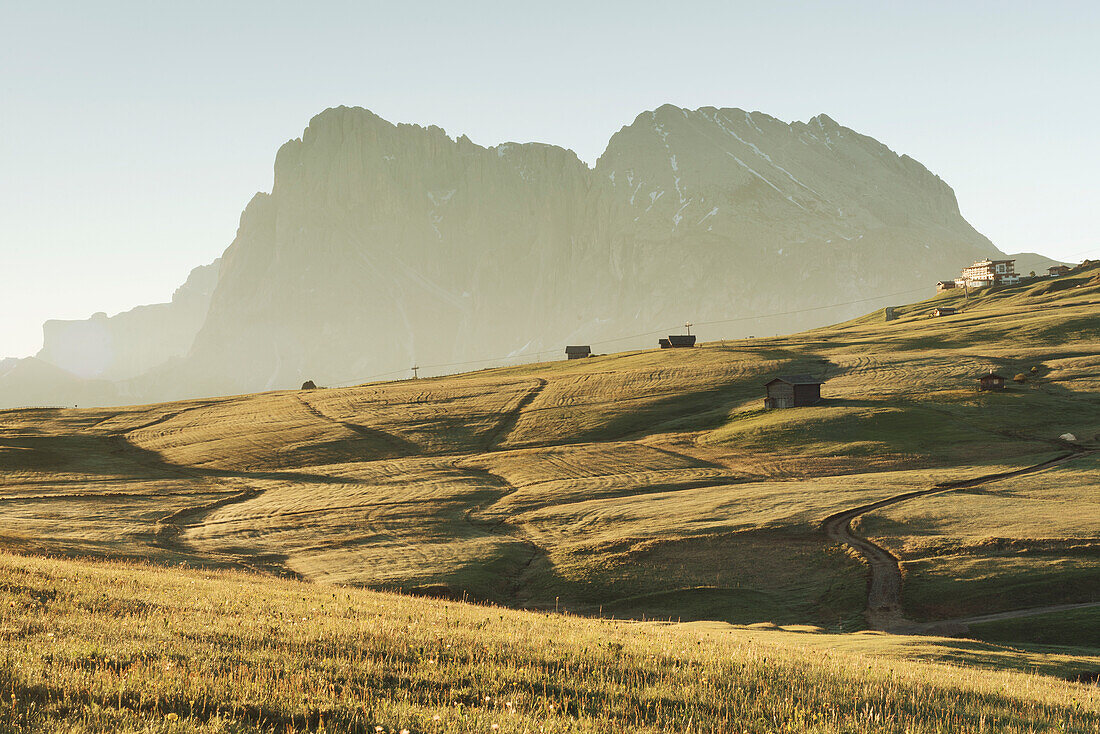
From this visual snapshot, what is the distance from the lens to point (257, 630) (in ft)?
59.2

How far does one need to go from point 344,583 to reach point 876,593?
106ft

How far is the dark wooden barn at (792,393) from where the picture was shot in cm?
11025

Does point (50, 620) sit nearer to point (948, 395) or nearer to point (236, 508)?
point (236, 508)

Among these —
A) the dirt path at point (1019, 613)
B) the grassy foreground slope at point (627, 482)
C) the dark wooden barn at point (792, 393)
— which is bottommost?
the dirt path at point (1019, 613)

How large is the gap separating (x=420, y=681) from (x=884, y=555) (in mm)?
48218

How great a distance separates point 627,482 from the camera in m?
80.4

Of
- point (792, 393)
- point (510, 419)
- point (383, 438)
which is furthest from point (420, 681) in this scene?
point (792, 393)

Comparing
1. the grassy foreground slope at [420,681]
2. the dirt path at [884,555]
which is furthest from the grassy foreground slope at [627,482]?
the grassy foreground slope at [420,681]

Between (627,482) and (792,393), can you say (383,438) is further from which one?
(792,393)

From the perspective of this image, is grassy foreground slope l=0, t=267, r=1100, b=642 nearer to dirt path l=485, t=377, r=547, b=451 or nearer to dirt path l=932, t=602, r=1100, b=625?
dirt path l=485, t=377, r=547, b=451

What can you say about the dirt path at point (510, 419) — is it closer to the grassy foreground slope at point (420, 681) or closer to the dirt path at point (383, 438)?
the dirt path at point (383, 438)

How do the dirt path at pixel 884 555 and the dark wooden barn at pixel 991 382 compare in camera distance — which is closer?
the dirt path at pixel 884 555

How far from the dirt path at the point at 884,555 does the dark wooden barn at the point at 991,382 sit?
3288cm

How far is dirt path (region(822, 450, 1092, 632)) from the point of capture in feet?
147
